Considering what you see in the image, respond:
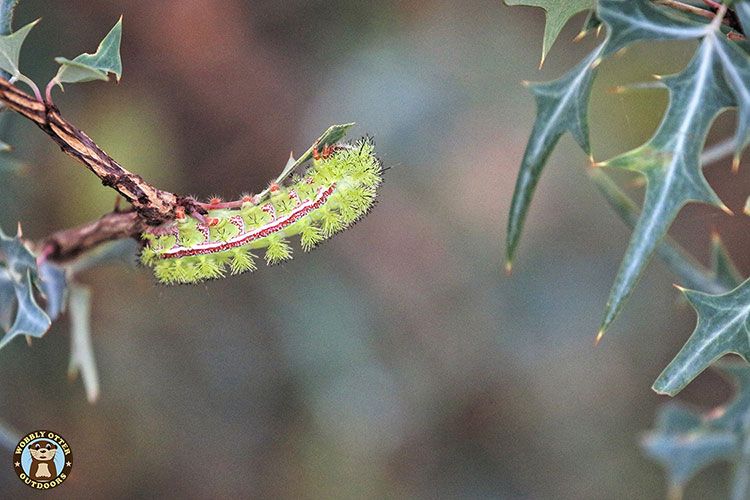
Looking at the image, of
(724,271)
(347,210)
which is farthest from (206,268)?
(724,271)

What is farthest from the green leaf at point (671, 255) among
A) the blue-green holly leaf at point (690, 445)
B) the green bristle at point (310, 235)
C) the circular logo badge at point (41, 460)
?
the circular logo badge at point (41, 460)

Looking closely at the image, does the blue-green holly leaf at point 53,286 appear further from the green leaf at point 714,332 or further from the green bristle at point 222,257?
the green leaf at point 714,332

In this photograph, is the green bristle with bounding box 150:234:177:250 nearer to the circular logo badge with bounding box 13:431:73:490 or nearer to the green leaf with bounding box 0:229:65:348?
the green leaf with bounding box 0:229:65:348

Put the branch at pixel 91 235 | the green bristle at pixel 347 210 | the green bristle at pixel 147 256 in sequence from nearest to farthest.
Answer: the branch at pixel 91 235 → the green bristle at pixel 147 256 → the green bristle at pixel 347 210

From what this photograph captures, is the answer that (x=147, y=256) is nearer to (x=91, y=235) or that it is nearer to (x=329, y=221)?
(x=91, y=235)

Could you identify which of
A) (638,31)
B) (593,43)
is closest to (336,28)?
(593,43)

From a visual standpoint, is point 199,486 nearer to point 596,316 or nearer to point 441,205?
point 441,205

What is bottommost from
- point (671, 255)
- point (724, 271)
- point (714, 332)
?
point (714, 332)
